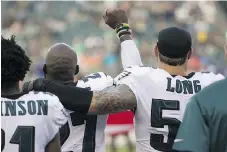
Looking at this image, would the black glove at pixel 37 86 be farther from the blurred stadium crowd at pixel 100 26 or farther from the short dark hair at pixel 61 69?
the blurred stadium crowd at pixel 100 26

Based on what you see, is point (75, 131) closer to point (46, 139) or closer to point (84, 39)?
point (46, 139)

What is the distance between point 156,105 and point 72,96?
1.86 feet

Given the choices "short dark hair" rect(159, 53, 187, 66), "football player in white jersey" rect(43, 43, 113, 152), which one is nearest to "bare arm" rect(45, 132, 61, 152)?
"football player in white jersey" rect(43, 43, 113, 152)

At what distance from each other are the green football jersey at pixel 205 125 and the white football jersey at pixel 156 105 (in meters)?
1.08

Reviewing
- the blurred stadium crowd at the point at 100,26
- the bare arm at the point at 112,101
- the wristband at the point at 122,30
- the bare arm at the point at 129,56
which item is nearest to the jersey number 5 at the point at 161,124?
the bare arm at the point at 112,101

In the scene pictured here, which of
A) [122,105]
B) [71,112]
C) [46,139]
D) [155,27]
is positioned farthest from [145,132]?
[155,27]

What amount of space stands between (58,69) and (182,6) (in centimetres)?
1467

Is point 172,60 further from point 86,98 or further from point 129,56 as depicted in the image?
point 86,98

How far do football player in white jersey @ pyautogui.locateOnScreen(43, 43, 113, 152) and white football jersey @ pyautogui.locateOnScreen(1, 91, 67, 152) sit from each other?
0.64 m

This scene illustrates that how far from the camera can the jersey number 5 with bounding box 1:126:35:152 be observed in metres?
3.22

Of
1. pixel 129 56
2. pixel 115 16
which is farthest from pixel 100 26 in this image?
pixel 129 56

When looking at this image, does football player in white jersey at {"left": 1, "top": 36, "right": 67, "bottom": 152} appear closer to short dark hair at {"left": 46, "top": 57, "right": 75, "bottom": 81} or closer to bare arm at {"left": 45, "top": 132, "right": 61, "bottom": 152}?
bare arm at {"left": 45, "top": 132, "right": 61, "bottom": 152}

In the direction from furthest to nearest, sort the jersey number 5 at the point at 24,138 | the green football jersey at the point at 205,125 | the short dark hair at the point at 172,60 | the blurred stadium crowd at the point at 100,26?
the blurred stadium crowd at the point at 100,26
the short dark hair at the point at 172,60
the jersey number 5 at the point at 24,138
the green football jersey at the point at 205,125

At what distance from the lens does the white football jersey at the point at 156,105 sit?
380cm
